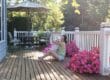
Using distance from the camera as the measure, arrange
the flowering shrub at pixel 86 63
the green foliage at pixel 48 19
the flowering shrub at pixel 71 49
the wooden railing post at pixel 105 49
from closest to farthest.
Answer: the wooden railing post at pixel 105 49
the flowering shrub at pixel 86 63
the flowering shrub at pixel 71 49
the green foliage at pixel 48 19

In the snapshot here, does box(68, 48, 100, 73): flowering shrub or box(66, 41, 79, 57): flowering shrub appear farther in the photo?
box(66, 41, 79, 57): flowering shrub

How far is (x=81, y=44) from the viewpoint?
11.3 m

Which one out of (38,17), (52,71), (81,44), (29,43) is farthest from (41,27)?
(52,71)

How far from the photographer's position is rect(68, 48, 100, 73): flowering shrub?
22.6 ft

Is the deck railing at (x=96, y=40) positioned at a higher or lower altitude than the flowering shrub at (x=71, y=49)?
higher

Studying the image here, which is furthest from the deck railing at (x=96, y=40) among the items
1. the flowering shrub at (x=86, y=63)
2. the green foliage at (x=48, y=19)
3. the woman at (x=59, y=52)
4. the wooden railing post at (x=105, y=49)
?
the green foliage at (x=48, y=19)

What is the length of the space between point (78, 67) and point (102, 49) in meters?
0.72

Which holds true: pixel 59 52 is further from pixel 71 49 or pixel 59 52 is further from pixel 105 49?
pixel 105 49

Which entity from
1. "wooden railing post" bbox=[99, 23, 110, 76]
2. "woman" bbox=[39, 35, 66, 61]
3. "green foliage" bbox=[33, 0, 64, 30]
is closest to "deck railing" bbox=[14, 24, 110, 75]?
"wooden railing post" bbox=[99, 23, 110, 76]

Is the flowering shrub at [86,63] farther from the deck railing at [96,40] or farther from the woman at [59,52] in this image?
the woman at [59,52]

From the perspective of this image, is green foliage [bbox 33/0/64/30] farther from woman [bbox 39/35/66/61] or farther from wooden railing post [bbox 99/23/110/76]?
wooden railing post [bbox 99/23/110/76]

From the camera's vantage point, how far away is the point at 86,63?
7016mm

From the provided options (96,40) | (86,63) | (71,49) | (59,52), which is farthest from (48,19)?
(86,63)

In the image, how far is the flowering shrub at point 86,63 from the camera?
6.88 metres
